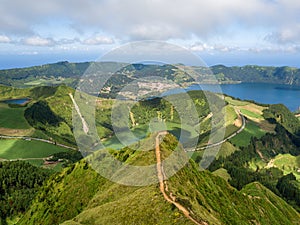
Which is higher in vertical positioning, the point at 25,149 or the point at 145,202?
the point at 145,202

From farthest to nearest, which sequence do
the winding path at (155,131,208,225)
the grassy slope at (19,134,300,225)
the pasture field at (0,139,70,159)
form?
1. the pasture field at (0,139,70,159)
2. the grassy slope at (19,134,300,225)
3. the winding path at (155,131,208,225)

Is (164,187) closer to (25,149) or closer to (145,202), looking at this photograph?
(145,202)

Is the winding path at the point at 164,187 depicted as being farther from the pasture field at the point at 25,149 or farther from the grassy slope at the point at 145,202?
the pasture field at the point at 25,149

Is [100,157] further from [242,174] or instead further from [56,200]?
[242,174]

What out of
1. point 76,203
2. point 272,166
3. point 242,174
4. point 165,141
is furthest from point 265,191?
point 272,166

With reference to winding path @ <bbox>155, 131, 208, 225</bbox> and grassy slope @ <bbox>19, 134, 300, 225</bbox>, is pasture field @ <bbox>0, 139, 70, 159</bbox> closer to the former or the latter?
grassy slope @ <bbox>19, 134, 300, 225</bbox>

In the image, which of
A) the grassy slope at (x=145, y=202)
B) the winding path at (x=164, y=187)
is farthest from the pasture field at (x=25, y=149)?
the winding path at (x=164, y=187)

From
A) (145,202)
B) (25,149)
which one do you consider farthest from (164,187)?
(25,149)

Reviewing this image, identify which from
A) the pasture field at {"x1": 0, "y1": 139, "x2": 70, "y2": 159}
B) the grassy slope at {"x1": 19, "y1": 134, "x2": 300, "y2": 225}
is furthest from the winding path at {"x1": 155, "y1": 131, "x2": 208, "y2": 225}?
the pasture field at {"x1": 0, "y1": 139, "x2": 70, "y2": 159}
